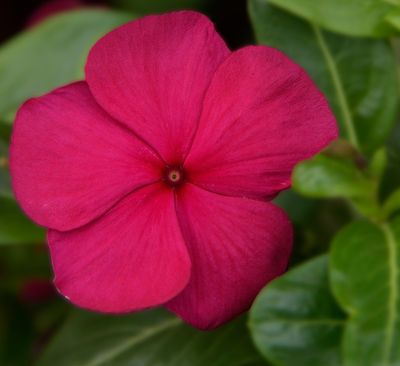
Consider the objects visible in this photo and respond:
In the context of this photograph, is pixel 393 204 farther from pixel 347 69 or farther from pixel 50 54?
pixel 50 54

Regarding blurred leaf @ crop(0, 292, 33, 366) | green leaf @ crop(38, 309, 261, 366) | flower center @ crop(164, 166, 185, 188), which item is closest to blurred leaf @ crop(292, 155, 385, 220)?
flower center @ crop(164, 166, 185, 188)

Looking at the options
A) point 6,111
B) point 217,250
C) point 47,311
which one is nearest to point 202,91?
point 217,250

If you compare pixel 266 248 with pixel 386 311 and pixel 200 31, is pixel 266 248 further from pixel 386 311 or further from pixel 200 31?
pixel 200 31

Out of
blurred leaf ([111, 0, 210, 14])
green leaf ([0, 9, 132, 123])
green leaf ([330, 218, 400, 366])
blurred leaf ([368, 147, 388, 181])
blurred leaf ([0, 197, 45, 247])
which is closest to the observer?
green leaf ([330, 218, 400, 366])

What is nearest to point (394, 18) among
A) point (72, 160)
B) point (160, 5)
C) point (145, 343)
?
point (72, 160)

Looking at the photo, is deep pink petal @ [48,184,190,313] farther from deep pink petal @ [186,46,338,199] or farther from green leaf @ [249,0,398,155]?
green leaf @ [249,0,398,155]

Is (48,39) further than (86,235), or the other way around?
(48,39)
